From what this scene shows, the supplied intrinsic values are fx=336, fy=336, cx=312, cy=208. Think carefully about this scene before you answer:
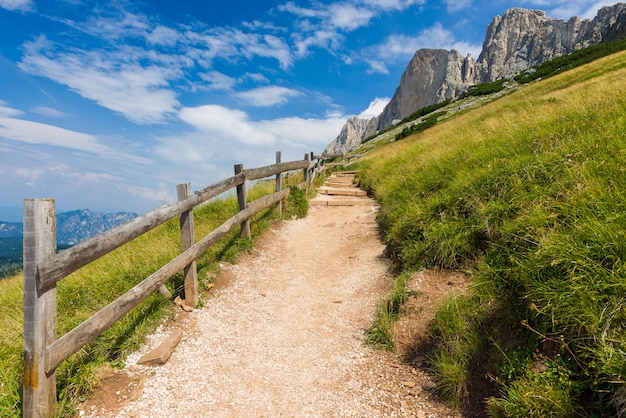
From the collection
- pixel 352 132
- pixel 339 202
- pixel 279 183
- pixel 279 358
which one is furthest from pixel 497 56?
pixel 279 358

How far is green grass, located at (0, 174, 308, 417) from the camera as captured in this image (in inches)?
123

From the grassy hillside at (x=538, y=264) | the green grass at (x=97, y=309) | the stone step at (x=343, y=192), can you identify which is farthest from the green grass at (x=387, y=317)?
the stone step at (x=343, y=192)

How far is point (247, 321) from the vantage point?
503 cm

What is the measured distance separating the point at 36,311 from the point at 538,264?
420 cm

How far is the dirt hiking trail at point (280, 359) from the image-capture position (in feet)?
10.9

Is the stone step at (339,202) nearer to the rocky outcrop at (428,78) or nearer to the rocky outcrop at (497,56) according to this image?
the rocky outcrop at (497,56)

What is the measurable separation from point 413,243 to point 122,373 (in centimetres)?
449

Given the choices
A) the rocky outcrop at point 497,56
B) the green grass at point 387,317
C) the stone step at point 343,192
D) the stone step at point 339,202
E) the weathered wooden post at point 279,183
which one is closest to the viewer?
the green grass at point 387,317

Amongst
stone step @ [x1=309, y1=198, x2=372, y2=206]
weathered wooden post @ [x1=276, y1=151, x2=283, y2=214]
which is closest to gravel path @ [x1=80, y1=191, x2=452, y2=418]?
weathered wooden post @ [x1=276, y1=151, x2=283, y2=214]

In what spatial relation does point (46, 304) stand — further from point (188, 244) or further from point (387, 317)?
point (387, 317)

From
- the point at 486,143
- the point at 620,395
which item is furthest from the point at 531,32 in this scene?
the point at 620,395

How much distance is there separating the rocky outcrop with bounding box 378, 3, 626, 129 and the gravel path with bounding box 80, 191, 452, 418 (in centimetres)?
7455

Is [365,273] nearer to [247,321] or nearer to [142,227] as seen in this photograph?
[247,321]

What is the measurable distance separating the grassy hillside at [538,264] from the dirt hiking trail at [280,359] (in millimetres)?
517
